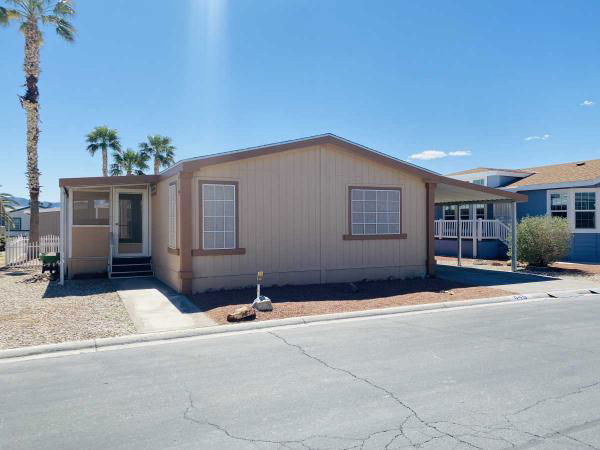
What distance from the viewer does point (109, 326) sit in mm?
8172

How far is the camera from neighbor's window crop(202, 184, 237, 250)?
11.3 metres

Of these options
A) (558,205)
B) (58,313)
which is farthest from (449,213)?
(58,313)

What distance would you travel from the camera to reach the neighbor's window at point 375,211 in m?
13.2

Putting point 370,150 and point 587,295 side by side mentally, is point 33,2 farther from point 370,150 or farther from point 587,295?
point 587,295

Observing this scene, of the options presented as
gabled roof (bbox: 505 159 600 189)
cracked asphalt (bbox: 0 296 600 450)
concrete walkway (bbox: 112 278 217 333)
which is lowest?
cracked asphalt (bbox: 0 296 600 450)

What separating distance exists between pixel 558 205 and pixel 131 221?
17973 mm

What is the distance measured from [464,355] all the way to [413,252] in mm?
7809

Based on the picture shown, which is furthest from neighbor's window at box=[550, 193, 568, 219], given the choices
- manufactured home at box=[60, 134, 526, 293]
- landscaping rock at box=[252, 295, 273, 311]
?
landscaping rock at box=[252, 295, 273, 311]

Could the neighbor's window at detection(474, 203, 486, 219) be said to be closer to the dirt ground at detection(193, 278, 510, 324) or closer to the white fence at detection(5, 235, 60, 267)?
the dirt ground at detection(193, 278, 510, 324)

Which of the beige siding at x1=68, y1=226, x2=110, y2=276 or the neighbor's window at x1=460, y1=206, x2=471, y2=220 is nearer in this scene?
the beige siding at x1=68, y1=226, x2=110, y2=276

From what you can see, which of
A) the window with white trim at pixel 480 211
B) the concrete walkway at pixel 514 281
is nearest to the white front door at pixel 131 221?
the concrete walkway at pixel 514 281

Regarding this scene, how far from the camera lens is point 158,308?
9719 millimetres

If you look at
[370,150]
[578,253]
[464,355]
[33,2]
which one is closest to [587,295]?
[370,150]

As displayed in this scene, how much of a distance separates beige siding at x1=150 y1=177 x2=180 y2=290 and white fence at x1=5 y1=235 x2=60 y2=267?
618 cm
